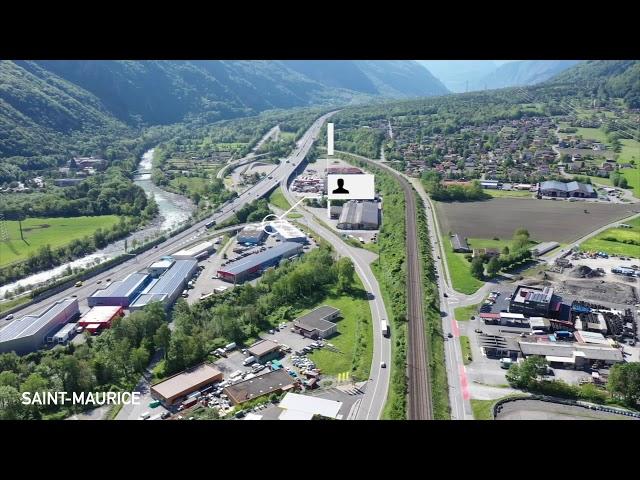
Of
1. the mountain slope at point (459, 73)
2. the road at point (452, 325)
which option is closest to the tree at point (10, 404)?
the road at point (452, 325)

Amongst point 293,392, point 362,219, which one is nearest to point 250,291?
point 293,392

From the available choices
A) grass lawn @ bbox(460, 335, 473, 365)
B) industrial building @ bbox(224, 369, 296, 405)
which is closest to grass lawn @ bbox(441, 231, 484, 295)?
grass lawn @ bbox(460, 335, 473, 365)

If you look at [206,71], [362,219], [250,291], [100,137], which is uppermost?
[206,71]

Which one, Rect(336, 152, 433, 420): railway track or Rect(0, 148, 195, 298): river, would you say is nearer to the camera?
Rect(336, 152, 433, 420): railway track

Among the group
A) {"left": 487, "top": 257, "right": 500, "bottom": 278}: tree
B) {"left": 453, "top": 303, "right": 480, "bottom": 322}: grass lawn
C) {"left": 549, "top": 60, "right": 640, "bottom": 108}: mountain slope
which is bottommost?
{"left": 453, "top": 303, "right": 480, "bottom": 322}: grass lawn

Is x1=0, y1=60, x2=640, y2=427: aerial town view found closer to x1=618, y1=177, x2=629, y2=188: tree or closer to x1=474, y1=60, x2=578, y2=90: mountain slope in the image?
x1=618, y1=177, x2=629, y2=188: tree
